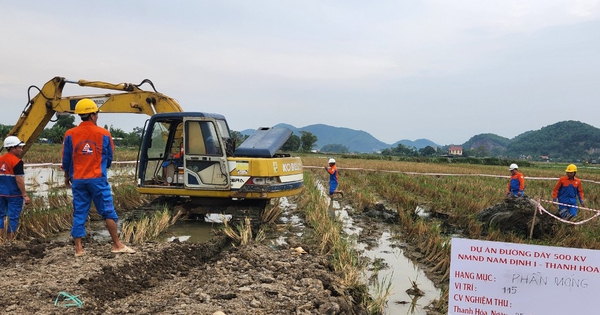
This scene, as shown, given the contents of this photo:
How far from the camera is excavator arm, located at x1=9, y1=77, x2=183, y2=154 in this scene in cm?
777

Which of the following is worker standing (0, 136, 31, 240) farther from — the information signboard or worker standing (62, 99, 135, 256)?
the information signboard

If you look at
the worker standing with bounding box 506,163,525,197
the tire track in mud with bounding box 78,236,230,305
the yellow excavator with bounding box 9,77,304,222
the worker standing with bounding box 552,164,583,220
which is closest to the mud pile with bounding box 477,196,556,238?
the worker standing with bounding box 552,164,583,220

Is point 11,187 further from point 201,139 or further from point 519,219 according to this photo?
point 519,219

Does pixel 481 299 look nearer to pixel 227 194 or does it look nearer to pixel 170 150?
pixel 227 194

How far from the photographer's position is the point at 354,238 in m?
7.25

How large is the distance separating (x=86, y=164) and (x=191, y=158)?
263 centimetres

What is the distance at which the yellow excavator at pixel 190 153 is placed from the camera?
24.3 feet

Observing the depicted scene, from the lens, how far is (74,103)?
25.4 ft

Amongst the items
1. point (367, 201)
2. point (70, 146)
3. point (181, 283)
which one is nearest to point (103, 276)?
point (181, 283)

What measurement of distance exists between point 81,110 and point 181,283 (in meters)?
2.31

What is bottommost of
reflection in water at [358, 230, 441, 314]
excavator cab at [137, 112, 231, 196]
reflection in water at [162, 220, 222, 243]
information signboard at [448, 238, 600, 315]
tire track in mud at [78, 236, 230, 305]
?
reflection in water at [358, 230, 441, 314]

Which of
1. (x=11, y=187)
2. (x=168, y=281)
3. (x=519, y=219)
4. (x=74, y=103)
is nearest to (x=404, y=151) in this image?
(x=519, y=219)

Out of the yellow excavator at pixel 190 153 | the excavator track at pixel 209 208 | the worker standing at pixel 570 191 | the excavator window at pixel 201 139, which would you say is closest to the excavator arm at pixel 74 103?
the yellow excavator at pixel 190 153

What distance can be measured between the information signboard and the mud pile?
5070mm
